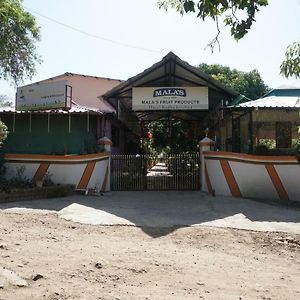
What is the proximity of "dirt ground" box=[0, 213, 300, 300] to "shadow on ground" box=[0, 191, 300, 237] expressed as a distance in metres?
0.54

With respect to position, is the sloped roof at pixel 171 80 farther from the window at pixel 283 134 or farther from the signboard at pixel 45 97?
the window at pixel 283 134

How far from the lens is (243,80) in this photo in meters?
37.7

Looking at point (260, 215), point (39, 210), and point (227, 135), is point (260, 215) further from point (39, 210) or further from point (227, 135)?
point (227, 135)

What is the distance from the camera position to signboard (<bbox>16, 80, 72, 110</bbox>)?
1450 centimetres

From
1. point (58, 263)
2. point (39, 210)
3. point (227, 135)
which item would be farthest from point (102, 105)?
point (58, 263)

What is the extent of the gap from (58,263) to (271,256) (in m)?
3.45

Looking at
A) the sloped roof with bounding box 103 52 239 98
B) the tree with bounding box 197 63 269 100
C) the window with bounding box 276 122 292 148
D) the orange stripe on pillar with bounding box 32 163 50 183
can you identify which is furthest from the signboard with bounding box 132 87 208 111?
the tree with bounding box 197 63 269 100

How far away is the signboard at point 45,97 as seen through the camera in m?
14.5

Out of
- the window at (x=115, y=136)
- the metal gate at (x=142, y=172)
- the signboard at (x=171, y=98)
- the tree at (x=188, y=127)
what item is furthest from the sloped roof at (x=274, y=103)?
the tree at (x=188, y=127)

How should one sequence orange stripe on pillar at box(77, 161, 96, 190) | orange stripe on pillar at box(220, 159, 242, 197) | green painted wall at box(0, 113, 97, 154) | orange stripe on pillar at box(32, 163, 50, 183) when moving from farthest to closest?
green painted wall at box(0, 113, 97, 154) → orange stripe on pillar at box(77, 161, 96, 190) → orange stripe on pillar at box(32, 163, 50, 183) → orange stripe on pillar at box(220, 159, 242, 197)

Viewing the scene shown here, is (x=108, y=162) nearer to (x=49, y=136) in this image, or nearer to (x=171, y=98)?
(x=49, y=136)

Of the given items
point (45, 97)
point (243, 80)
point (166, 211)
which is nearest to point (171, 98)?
point (45, 97)

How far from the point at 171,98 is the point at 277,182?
4.55 metres

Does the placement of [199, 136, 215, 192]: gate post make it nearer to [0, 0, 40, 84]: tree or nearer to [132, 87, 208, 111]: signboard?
[132, 87, 208, 111]: signboard
